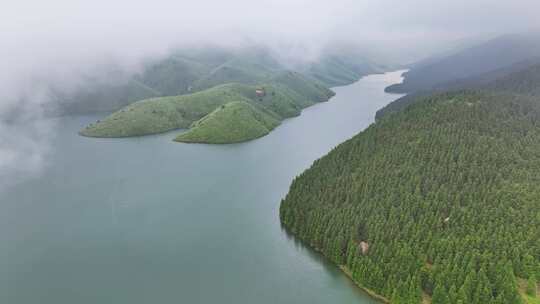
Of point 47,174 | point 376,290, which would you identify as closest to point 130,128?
point 47,174

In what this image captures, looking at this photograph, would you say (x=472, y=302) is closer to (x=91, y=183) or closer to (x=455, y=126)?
(x=455, y=126)

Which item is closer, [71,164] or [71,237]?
[71,237]

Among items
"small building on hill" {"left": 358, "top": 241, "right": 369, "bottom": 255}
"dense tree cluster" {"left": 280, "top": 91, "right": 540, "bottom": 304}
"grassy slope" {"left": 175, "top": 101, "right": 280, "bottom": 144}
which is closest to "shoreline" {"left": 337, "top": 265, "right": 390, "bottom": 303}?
"dense tree cluster" {"left": 280, "top": 91, "right": 540, "bottom": 304}

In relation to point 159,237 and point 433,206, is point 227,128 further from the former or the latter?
point 433,206

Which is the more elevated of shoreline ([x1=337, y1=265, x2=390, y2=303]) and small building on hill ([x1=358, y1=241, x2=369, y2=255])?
small building on hill ([x1=358, y1=241, x2=369, y2=255])

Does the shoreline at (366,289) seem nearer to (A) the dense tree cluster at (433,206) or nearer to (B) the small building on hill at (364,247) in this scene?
(A) the dense tree cluster at (433,206)

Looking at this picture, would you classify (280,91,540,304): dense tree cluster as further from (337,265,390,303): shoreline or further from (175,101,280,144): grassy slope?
(175,101,280,144): grassy slope

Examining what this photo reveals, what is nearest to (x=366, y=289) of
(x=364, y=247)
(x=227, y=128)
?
(x=364, y=247)
